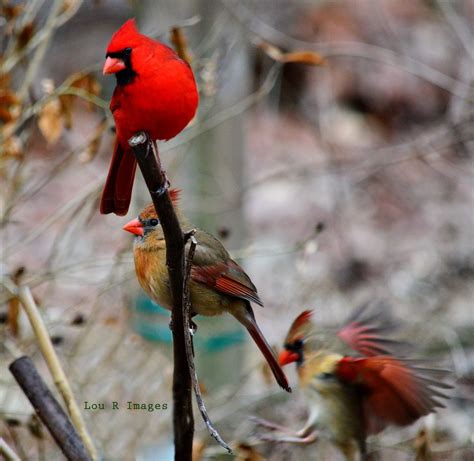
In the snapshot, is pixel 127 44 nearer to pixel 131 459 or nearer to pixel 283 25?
pixel 131 459

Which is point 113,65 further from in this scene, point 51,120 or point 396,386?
point 51,120

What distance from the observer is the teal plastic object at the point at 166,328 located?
265cm

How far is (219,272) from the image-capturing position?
1.07 m

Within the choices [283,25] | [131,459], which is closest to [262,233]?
[283,25]

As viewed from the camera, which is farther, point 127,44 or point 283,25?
point 283,25

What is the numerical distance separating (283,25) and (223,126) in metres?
3.44

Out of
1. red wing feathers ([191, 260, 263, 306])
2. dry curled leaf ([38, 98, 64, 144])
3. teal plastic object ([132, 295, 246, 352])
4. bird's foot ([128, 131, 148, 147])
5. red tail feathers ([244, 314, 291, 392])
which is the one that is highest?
dry curled leaf ([38, 98, 64, 144])

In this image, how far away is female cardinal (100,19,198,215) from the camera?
90 centimetres

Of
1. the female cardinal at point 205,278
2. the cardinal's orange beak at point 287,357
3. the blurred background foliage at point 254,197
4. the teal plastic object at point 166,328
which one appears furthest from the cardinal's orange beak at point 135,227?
the teal plastic object at point 166,328

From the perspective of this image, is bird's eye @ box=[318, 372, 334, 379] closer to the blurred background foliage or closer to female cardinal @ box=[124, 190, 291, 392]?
the blurred background foliage

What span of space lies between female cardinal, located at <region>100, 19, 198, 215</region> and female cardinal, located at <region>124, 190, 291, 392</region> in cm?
9

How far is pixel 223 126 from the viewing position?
9.42ft

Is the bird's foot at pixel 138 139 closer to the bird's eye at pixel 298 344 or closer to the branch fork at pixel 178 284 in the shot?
the branch fork at pixel 178 284

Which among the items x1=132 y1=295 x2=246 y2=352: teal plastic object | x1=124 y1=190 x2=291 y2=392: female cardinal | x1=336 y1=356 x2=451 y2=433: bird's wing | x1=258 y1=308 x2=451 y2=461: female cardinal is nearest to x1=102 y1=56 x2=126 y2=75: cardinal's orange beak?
x1=124 y1=190 x2=291 y2=392: female cardinal
